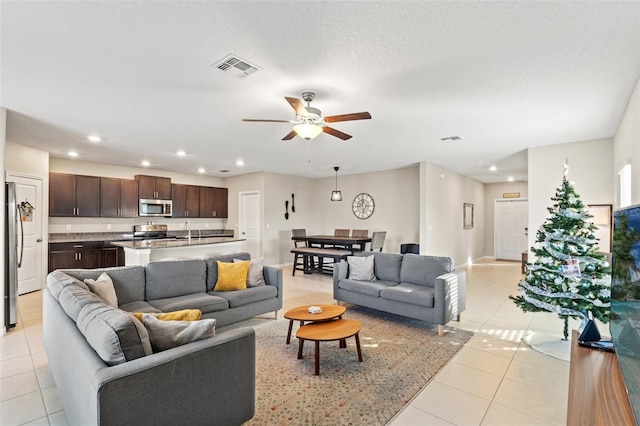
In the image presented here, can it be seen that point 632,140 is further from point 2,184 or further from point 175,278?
point 2,184

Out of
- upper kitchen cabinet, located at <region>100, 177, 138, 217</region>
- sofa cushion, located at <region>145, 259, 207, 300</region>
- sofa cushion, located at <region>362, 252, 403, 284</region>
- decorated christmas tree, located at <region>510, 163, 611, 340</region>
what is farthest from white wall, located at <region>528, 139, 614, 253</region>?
upper kitchen cabinet, located at <region>100, 177, 138, 217</region>

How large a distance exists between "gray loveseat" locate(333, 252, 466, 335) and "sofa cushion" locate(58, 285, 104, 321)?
3.06 meters

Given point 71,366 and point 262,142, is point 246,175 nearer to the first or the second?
point 262,142

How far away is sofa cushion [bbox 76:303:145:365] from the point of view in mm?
1515

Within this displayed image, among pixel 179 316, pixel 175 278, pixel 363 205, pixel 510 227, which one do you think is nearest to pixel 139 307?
pixel 175 278

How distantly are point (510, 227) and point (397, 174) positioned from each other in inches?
169

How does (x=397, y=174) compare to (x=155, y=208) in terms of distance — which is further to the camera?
(x=397, y=174)

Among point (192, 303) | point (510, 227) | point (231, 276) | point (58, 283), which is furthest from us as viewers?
point (510, 227)

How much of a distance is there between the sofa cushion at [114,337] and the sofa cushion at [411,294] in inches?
117

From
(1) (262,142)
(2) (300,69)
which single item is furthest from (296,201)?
(2) (300,69)

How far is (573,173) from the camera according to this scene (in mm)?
4844

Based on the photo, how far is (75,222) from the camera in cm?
677

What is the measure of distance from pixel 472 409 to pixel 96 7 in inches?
139

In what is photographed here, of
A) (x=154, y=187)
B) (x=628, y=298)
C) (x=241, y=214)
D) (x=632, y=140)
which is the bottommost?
(x=628, y=298)
